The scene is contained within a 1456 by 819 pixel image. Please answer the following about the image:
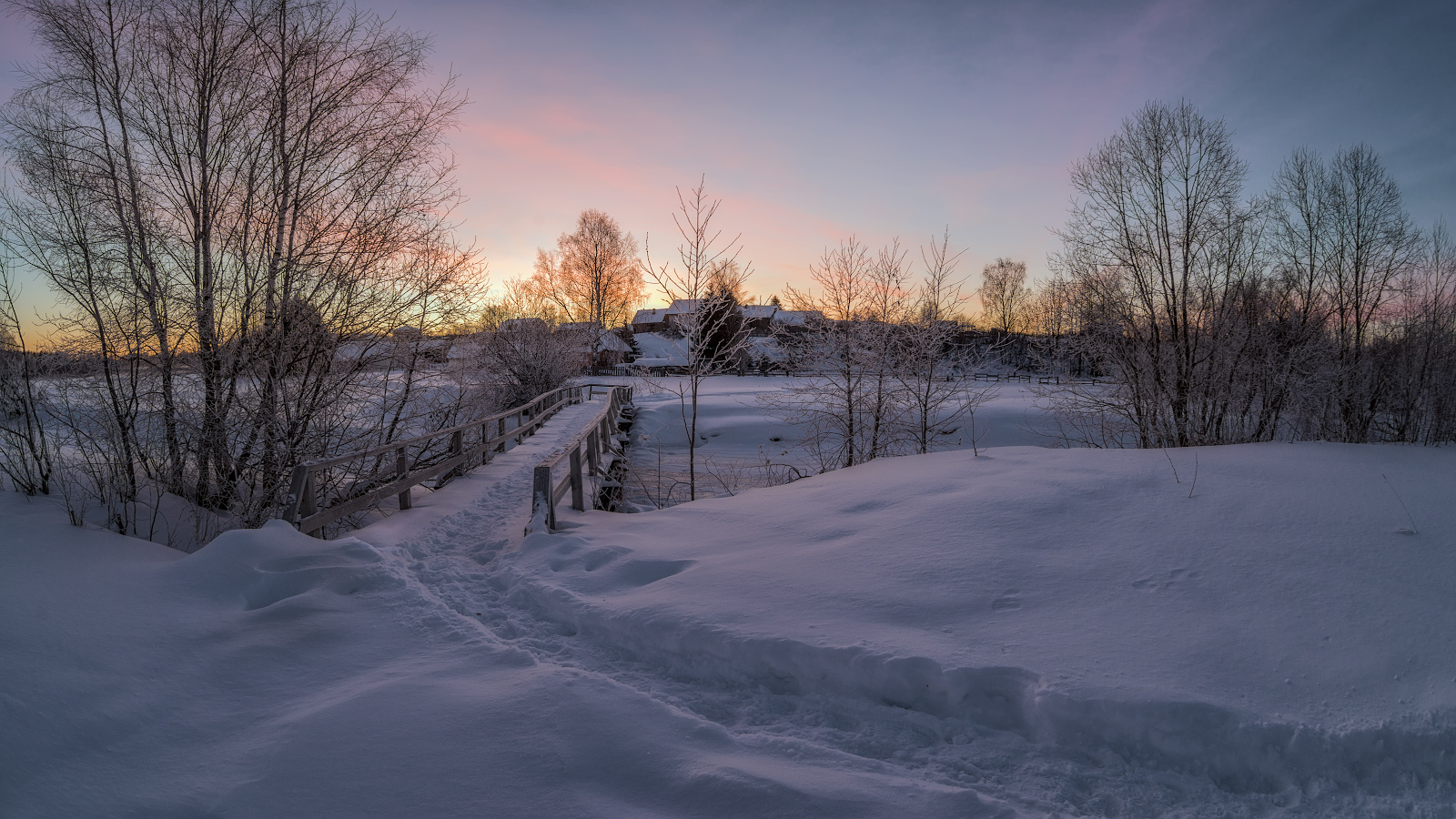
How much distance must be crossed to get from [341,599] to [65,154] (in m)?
7.15

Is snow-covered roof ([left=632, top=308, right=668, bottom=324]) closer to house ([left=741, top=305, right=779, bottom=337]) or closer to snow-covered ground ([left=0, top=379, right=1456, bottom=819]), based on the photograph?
house ([left=741, top=305, right=779, bottom=337])

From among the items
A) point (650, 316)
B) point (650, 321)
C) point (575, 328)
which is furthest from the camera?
point (650, 316)

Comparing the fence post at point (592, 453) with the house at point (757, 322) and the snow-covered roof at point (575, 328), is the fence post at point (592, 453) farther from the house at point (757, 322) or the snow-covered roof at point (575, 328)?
the snow-covered roof at point (575, 328)

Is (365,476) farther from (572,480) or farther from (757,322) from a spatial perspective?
(757,322)

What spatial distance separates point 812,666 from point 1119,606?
5.77ft

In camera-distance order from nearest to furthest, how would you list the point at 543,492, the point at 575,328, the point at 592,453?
the point at 543,492, the point at 592,453, the point at 575,328

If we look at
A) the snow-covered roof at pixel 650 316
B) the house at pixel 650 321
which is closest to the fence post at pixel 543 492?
the house at pixel 650 321

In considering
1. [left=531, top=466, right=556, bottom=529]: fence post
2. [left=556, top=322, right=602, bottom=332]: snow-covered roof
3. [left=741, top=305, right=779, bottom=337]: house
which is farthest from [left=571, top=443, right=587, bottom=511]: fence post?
[left=556, top=322, right=602, bottom=332]: snow-covered roof

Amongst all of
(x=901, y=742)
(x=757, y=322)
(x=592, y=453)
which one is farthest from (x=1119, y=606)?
(x=757, y=322)

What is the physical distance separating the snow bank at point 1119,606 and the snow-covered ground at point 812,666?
2 cm

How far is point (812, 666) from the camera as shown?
10.5 feet

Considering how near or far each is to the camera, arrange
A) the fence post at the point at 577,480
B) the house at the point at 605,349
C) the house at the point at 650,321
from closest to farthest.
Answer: the fence post at the point at 577,480, the house at the point at 605,349, the house at the point at 650,321

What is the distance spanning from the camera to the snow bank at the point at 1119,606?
2.53 m

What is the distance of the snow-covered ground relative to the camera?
2359mm
